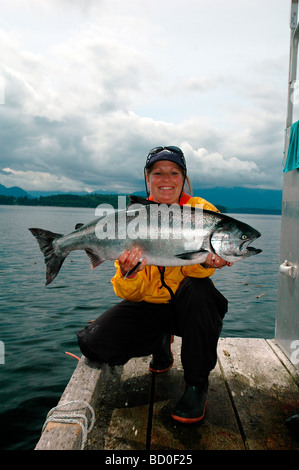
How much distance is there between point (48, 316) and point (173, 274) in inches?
290

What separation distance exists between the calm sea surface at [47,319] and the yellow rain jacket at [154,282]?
9.45 feet

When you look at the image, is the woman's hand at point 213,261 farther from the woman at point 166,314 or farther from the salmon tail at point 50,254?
the salmon tail at point 50,254

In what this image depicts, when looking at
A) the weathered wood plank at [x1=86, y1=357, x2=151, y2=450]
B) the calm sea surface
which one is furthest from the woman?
the calm sea surface

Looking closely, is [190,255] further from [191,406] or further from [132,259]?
[191,406]

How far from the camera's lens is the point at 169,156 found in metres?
4.49

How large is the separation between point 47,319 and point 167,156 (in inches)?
301

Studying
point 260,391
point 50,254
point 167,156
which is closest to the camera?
point 260,391

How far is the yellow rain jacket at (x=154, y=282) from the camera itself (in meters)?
4.05

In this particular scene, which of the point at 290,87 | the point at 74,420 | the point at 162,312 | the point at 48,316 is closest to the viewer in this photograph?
the point at 74,420

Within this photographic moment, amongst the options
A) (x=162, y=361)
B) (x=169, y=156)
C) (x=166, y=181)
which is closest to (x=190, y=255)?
(x=166, y=181)

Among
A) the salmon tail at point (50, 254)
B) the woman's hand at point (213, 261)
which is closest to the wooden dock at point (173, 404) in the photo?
the salmon tail at point (50, 254)
